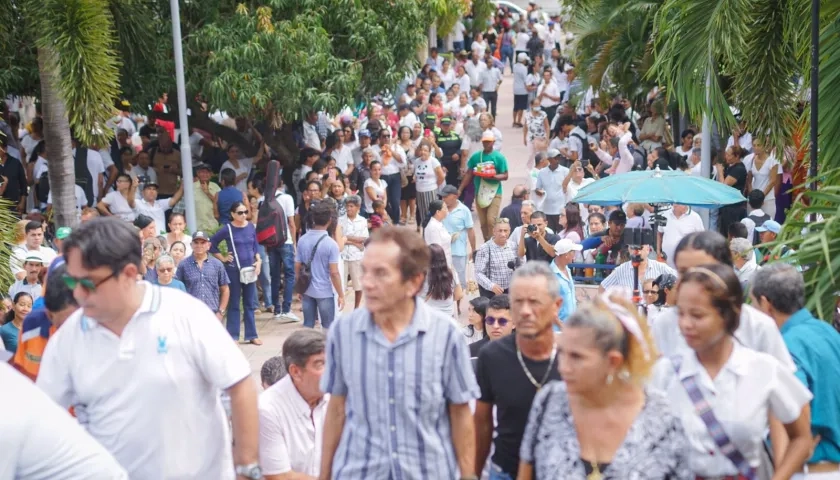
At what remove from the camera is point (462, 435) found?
14.7 feet

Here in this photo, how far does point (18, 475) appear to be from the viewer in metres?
4.09

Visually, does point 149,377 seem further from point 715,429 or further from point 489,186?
point 489,186

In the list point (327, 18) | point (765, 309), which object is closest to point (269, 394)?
point (765, 309)

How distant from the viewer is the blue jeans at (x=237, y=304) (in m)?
12.8

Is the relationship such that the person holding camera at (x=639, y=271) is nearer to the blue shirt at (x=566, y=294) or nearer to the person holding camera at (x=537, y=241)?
the blue shirt at (x=566, y=294)

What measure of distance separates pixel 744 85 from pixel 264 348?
5.68m

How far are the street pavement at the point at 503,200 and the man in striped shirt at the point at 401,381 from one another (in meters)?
7.23

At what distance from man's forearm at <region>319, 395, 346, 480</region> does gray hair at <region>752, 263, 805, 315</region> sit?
6.40 feet

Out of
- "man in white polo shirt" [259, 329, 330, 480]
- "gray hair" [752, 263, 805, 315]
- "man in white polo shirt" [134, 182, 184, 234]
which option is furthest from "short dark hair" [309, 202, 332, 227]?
"gray hair" [752, 263, 805, 315]

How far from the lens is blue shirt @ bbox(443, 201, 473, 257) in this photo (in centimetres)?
1416

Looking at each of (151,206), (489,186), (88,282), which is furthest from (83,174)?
(88,282)

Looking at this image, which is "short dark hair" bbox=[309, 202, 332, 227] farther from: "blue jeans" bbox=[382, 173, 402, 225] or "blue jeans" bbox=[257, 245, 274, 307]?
"blue jeans" bbox=[382, 173, 402, 225]

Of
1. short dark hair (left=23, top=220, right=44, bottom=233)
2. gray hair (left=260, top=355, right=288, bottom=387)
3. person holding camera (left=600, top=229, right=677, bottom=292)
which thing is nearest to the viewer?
gray hair (left=260, top=355, right=288, bottom=387)

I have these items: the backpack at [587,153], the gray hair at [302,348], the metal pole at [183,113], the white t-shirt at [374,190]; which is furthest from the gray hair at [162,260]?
the backpack at [587,153]
